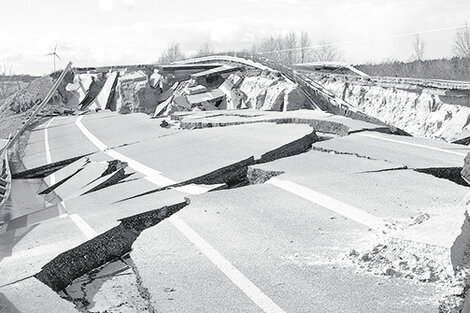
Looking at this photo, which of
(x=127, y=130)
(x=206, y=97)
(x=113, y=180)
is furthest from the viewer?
(x=206, y=97)

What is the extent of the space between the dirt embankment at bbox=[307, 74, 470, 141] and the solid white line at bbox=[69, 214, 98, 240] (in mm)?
7679

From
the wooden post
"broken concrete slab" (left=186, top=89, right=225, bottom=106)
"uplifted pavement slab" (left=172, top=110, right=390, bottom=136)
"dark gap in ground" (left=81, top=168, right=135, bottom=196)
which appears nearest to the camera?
"dark gap in ground" (left=81, top=168, right=135, bottom=196)

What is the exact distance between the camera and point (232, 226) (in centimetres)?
500

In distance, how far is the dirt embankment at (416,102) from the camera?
13867 millimetres

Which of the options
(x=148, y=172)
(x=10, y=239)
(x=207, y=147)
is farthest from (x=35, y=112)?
(x=10, y=239)

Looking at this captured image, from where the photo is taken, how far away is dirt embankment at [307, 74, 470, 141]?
45.5ft

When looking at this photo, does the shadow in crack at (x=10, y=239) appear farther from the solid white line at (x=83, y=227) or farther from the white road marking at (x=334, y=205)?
the white road marking at (x=334, y=205)

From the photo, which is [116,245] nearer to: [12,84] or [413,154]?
[413,154]

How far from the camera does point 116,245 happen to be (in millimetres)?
4934

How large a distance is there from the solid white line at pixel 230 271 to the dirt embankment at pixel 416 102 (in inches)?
296

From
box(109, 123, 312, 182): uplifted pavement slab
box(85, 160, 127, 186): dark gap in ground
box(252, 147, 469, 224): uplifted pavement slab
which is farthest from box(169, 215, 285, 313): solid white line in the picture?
box(85, 160, 127, 186): dark gap in ground

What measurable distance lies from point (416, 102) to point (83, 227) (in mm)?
12712

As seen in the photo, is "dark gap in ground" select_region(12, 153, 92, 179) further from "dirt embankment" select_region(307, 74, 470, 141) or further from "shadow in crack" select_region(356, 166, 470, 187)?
"dirt embankment" select_region(307, 74, 470, 141)

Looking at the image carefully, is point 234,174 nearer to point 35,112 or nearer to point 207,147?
point 207,147
